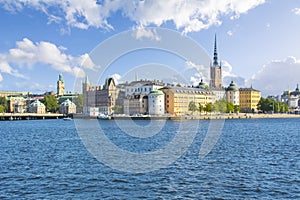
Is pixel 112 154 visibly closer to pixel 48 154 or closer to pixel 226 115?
pixel 48 154

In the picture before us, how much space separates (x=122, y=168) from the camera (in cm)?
1889

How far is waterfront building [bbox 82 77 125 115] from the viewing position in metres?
134

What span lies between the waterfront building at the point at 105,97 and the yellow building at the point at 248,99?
163ft

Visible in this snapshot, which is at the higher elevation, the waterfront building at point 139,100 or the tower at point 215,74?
the tower at point 215,74

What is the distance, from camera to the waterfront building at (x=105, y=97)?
134 metres

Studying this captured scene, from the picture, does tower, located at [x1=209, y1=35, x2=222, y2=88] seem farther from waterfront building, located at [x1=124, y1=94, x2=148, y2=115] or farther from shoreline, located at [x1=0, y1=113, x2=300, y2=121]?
waterfront building, located at [x1=124, y1=94, x2=148, y2=115]

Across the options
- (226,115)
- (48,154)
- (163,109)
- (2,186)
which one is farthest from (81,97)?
(2,186)

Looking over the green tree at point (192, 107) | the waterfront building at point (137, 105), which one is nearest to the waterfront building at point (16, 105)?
the waterfront building at point (137, 105)

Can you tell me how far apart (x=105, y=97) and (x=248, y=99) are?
Answer: 5862 cm

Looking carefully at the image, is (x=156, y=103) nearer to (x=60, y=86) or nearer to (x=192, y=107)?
(x=192, y=107)

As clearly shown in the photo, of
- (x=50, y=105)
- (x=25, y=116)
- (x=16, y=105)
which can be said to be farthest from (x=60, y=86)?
→ (x=25, y=116)

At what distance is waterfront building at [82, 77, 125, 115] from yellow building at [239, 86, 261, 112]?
163 feet

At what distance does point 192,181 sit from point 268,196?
3.55 metres

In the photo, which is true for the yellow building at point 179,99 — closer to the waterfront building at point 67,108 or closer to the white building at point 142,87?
the white building at point 142,87
